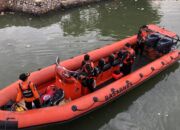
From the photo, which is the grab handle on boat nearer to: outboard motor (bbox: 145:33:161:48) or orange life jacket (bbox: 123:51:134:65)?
orange life jacket (bbox: 123:51:134:65)

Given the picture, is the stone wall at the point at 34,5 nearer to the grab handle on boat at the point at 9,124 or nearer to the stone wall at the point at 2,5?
the stone wall at the point at 2,5

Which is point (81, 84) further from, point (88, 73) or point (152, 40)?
point (152, 40)

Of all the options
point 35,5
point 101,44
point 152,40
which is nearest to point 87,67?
point 152,40

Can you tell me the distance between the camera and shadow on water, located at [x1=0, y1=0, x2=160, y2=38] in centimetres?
1397

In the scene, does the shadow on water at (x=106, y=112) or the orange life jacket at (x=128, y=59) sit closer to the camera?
the shadow on water at (x=106, y=112)

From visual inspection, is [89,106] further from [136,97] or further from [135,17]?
[135,17]

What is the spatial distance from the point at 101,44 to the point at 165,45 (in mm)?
3067

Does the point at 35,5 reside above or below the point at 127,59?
above

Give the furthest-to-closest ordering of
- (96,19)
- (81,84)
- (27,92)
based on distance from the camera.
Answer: (96,19) → (81,84) → (27,92)

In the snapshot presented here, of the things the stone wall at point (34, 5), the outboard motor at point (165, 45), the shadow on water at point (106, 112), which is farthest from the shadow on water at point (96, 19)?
the shadow on water at point (106, 112)

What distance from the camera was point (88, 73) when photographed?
7.64 m

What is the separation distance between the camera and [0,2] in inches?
609

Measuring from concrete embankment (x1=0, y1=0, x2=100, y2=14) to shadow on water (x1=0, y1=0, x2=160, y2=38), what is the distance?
11.7 inches

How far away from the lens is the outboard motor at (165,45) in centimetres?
1018
